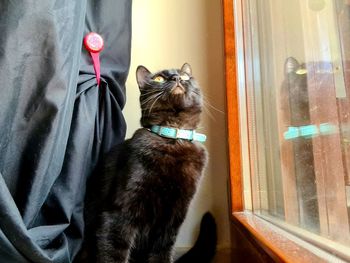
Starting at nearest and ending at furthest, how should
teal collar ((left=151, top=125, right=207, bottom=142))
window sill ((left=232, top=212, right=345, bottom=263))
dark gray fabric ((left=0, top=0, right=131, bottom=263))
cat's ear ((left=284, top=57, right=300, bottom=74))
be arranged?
window sill ((left=232, top=212, right=345, bottom=263)) < dark gray fabric ((left=0, top=0, right=131, bottom=263)) < cat's ear ((left=284, top=57, right=300, bottom=74)) < teal collar ((left=151, top=125, right=207, bottom=142))

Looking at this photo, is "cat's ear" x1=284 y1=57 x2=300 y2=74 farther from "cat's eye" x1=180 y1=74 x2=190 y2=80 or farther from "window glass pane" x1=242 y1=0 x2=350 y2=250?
"cat's eye" x1=180 y1=74 x2=190 y2=80

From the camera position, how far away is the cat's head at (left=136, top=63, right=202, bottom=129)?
968 mm

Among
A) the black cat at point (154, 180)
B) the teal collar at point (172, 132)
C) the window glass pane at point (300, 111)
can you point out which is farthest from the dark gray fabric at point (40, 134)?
the window glass pane at point (300, 111)

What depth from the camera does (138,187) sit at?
80 centimetres

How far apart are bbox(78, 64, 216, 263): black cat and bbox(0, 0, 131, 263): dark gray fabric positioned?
0.31 feet

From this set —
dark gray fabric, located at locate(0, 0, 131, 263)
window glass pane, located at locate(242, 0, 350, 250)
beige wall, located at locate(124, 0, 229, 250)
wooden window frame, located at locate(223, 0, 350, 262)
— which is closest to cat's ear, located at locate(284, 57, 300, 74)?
window glass pane, located at locate(242, 0, 350, 250)

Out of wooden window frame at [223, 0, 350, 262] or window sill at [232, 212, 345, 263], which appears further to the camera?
wooden window frame at [223, 0, 350, 262]

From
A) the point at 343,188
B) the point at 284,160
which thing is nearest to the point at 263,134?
the point at 284,160

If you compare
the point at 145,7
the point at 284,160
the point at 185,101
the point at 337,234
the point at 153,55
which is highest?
the point at 145,7

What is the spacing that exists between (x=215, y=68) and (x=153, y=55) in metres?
0.28

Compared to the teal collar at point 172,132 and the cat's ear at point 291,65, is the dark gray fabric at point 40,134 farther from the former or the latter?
the cat's ear at point 291,65

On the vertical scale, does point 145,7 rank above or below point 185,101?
above

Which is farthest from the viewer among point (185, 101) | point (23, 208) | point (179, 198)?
point (185, 101)

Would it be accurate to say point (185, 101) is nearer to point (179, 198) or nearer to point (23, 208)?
point (179, 198)
